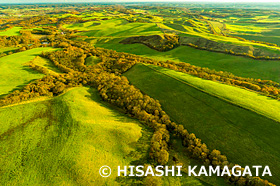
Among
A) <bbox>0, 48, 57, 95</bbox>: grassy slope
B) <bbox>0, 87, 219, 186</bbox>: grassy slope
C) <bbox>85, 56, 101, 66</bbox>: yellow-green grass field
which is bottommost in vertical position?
<bbox>0, 87, 219, 186</bbox>: grassy slope

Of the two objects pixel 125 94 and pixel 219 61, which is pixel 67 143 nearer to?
pixel 125 94

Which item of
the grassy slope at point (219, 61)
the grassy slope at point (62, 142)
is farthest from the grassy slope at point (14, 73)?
the grassy slope at point (219, 61)

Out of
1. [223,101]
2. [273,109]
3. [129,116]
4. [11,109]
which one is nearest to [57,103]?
[11,109]

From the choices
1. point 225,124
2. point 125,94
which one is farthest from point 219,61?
point 125,94

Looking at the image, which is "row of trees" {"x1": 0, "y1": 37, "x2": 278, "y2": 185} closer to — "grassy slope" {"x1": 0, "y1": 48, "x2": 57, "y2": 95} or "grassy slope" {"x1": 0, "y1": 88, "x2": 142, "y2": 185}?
"grassy slope" {"x1": 0, "y1": 88, "x2": 142, "y2": 185}

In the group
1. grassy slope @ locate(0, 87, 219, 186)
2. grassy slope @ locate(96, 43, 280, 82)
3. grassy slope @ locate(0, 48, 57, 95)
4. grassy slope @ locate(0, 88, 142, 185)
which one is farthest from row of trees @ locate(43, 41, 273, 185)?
grassy slope @ locate(96, 43, 280, 82)

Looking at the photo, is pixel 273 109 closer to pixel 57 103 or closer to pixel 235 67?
pixel 235 67
